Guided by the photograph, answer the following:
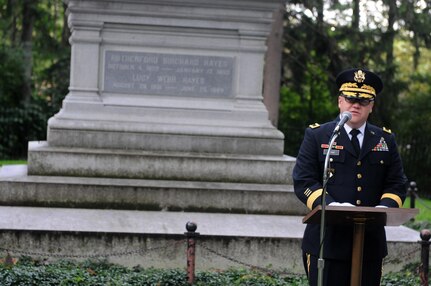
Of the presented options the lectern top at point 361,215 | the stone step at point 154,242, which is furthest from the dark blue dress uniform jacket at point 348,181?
the stone step at point 154,242

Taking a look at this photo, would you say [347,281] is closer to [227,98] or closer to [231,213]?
[231,213]

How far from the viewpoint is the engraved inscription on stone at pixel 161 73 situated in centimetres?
1287

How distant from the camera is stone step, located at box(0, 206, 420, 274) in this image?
32.8 ft

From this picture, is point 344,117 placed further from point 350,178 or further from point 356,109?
point 350,178

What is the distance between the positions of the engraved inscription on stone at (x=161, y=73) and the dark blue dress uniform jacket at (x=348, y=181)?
259 inches

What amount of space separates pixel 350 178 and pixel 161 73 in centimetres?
688

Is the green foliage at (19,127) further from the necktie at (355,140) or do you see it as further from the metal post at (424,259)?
the necktie at (355,140)

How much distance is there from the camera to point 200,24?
512 inches

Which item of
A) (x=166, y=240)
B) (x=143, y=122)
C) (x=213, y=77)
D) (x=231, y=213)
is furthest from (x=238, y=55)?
(x=166, y=240)

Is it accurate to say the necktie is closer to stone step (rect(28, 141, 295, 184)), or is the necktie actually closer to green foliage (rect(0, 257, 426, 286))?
green foliage (rect(0, 257, 426, 286))

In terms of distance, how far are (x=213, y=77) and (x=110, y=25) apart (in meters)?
1.66

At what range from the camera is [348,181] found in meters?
6.38

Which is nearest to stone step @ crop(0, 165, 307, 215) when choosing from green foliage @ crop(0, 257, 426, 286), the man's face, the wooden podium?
green foliage @ crop(0, 257, 426, 286)

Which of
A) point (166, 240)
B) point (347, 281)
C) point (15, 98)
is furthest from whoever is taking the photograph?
point (15, 98)
